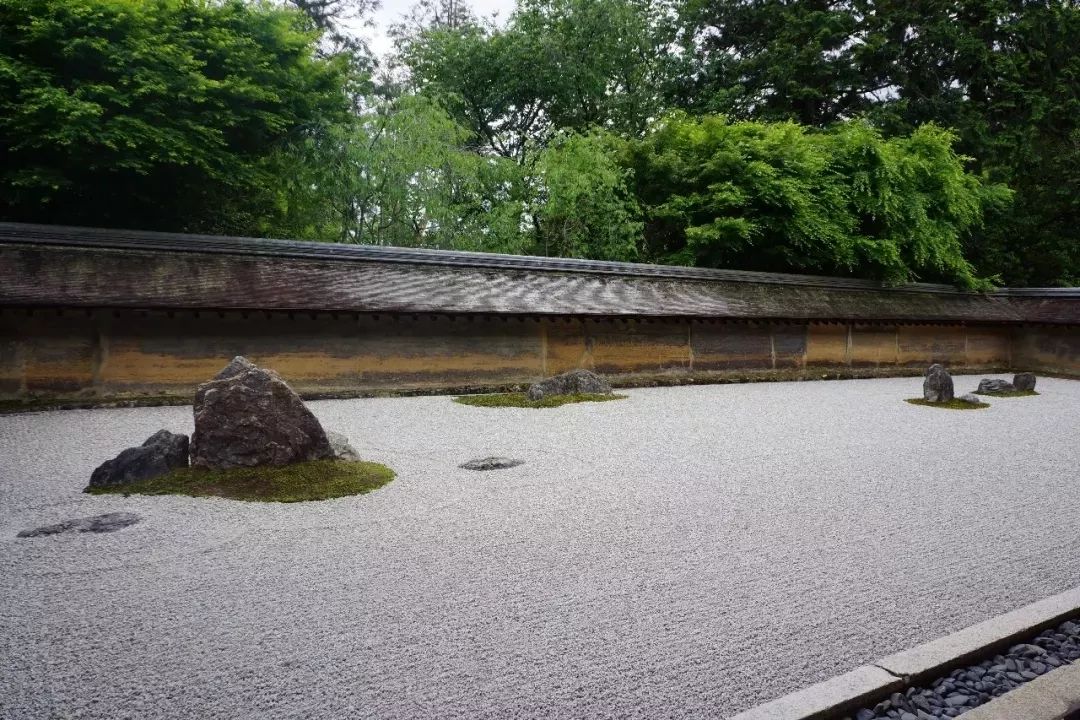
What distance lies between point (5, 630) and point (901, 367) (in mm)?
18639

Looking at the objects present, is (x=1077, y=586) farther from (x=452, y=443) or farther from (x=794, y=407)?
(x=794, y=407)

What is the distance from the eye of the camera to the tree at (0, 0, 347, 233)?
1271 centimetres

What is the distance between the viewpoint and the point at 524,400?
10.8 m

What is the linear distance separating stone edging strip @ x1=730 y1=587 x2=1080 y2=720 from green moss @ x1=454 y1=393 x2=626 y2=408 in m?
7.56

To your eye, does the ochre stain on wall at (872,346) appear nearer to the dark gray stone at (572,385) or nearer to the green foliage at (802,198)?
the green foliage at (802,198)

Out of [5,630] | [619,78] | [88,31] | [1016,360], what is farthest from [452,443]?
[619,78]

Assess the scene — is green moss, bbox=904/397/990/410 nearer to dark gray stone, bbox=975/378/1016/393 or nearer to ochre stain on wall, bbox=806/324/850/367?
dark gray stone, bbox=975/378/1016/393

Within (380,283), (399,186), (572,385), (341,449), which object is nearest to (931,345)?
(572,385)

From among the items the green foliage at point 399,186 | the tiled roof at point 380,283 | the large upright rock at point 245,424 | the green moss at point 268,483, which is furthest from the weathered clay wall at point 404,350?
the green foliage at point 399,186

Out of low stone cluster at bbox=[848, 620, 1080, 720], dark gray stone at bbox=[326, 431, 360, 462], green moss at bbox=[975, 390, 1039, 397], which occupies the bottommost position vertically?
green moss at bbox=[975, 390, 1039, 397]

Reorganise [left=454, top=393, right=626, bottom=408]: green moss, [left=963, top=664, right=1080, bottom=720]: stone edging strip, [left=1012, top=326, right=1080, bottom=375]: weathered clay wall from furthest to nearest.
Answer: [left=1012, top=326, right=1080, bottom=375]: weathered clay wall, [left=454, top=393, right=626, bottom=408]: green moss, [left=963, top=664, right=1080, bottom=720]: stone edging strip

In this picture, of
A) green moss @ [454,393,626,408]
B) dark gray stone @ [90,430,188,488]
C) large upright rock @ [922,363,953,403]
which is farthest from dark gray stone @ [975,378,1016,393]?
dark gray stone @ [90,430,188,488]

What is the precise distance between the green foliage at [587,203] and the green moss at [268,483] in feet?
46.5

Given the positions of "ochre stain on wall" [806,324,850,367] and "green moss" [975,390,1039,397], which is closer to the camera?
"green moss" [975,390,1039,397]
